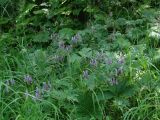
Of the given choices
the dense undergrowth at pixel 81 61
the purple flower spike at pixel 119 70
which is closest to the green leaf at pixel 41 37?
the dense undergrowth at pixel 81 61

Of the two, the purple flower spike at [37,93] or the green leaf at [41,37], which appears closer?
the purple flower spike at [37,93]

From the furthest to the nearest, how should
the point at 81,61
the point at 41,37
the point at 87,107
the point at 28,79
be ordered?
the point at 41,37
the point at 81,61
the point at 28,79
the point at 87,107

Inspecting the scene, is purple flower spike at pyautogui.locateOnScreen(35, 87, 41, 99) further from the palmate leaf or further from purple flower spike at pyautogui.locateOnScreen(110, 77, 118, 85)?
purple flower spike at pyautogui.locateOnScreen(110, 77, 118, 85)

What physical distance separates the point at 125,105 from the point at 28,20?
2.47 m

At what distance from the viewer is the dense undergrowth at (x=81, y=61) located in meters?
3.22

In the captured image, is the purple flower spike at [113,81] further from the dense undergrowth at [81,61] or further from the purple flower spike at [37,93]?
the purple flower spike at [37,93]

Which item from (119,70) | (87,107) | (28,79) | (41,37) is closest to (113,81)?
(119,70)

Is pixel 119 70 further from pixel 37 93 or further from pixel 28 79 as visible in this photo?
pixel 28 79

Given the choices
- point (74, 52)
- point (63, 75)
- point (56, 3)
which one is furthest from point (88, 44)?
point (56, 3)

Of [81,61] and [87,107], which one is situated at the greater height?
[81,61]

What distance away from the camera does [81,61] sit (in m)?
3.85

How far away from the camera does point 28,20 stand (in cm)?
527

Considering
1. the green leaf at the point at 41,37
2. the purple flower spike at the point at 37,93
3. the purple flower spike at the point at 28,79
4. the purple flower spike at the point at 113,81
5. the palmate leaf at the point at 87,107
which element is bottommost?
the palmate leaf at the point at 87,107

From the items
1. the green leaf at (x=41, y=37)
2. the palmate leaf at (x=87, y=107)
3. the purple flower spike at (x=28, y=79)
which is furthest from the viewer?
the green leaf at (x=41, y=37)
